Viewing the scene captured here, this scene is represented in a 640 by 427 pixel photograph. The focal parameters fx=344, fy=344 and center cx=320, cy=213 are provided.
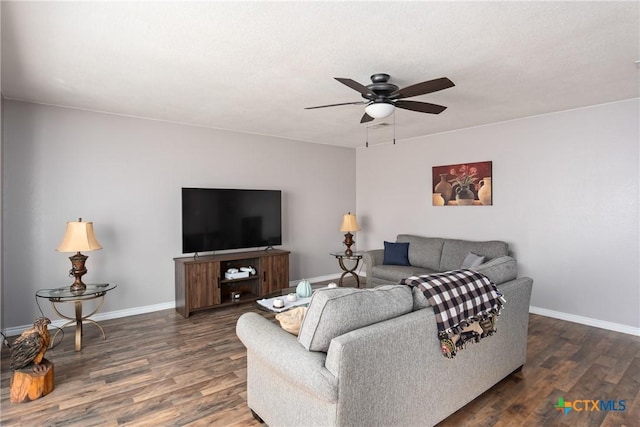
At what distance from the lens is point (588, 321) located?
3.98 metres

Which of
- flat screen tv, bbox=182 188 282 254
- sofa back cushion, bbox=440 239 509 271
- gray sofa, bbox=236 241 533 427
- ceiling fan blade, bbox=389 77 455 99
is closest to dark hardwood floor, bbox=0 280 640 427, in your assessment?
gray sofa, bbox=236 241 533 427

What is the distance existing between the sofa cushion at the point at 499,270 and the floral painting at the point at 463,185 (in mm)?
2306

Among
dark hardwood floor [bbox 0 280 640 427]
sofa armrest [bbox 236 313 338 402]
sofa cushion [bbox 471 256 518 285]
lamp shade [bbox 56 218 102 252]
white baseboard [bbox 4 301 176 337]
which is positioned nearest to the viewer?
sofa armrest [bbox 236 313 338 402]

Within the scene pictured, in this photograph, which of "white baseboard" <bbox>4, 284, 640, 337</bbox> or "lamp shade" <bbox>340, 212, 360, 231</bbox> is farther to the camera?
"lamp shade" <bbox>340, 212, 360, 231</bbox>

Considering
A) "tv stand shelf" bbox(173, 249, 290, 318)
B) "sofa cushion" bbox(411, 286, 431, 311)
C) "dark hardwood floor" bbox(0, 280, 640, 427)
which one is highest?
"sofa cushion" bbox(411, 286, 431, 311)

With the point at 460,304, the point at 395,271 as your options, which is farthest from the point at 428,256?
the point at 460,304

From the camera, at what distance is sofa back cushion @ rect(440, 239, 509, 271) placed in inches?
174

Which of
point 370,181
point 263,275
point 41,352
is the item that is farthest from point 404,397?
point 370,181

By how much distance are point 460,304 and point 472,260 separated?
2456 millimetres

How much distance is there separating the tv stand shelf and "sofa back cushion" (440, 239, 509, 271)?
90.7 inches

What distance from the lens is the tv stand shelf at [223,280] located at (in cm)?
429

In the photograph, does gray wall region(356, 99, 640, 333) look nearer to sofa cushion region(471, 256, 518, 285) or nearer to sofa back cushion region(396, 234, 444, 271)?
sofa back cushion region(396, 234, 444, 271)

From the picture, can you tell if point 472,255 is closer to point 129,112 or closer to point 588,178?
point 588,178

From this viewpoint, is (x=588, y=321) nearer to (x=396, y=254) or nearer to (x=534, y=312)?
(x=534, y=312)
